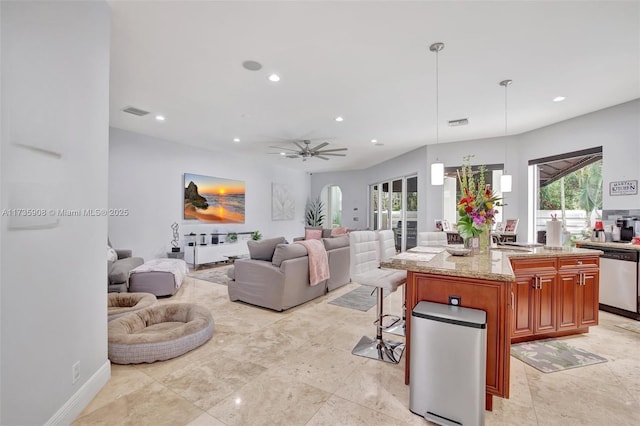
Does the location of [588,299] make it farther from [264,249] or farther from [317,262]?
[264,249]

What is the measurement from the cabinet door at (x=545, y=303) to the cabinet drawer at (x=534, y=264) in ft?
0.21

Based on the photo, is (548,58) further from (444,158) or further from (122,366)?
(122,366)

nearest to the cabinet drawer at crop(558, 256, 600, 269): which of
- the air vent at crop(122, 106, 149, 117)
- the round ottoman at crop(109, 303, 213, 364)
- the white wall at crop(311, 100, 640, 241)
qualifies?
the white wall at crop(311, 100, 640, 241)

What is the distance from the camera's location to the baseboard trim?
65.2 inches

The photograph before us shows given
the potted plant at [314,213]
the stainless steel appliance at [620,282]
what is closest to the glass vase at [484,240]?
the stainless steel appliance at [620,282]

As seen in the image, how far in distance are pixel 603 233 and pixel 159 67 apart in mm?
5837

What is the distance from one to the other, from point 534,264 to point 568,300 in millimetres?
600

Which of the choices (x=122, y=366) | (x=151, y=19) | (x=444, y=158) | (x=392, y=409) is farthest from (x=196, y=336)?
(x=444, y=158)

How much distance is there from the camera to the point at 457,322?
5.46 feet

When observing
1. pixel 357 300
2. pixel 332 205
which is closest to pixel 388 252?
pixel 357 300

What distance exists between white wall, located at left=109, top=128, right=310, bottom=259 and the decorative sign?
727cm

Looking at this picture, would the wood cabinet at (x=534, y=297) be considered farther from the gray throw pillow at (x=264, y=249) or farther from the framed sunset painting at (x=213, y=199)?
the framed sunset painting at (x=213, y=199)

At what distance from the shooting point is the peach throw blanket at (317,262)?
4.00 meters

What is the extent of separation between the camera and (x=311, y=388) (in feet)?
6.92
